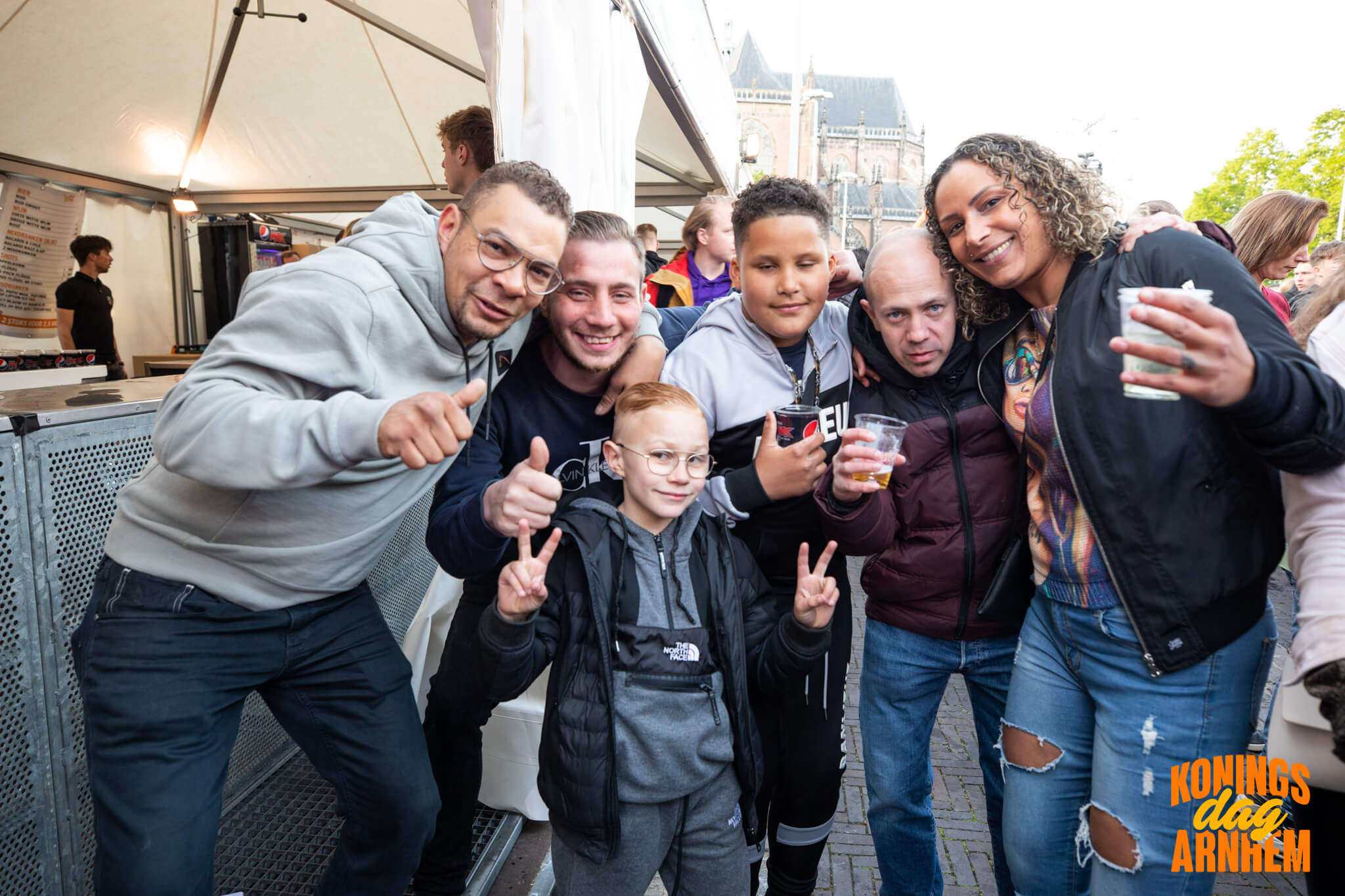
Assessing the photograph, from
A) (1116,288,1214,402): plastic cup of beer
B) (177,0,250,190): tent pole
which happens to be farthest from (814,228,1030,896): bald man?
(177,0,250,190): tent pole

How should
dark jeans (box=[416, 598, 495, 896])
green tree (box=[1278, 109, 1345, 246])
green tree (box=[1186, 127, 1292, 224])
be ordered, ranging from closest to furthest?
dark jeans (box=[416, 598, 495, 896])
green tree (box=[1278, 109, 1345, 246])
green tree (box=[1186, 127, 1292, 224])

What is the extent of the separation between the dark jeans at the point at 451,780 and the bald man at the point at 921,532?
137 cm

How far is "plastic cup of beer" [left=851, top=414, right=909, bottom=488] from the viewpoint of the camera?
2051 mm

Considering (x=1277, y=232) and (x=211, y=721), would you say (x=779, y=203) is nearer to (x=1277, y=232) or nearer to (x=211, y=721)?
(x=211, y=721)

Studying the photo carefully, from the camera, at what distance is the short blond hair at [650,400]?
218cm

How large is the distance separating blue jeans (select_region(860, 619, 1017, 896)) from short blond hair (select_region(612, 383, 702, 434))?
3.16 feet

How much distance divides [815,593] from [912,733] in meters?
0.73

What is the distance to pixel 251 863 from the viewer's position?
2.93 meters

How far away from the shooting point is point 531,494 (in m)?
1.92

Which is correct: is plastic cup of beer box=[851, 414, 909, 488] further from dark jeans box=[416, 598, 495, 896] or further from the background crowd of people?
dark jeans box=[416, 598, 495, 896]

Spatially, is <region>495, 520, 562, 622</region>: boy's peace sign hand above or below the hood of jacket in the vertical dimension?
below

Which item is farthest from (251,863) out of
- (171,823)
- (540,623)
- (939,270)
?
(939,270)

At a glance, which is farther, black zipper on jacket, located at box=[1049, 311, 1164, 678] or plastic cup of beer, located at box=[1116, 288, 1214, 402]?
black zipper on jacket, located at box=[1049, 311, 1164, 678]

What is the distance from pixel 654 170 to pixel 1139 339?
8.48 meters
